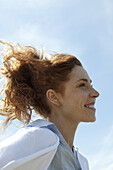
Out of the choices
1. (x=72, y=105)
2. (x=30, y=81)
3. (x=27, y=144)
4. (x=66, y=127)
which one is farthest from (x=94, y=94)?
(x=27, y=144)

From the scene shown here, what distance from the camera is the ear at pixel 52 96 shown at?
379cm

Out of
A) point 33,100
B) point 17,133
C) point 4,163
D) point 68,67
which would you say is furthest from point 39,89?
point 4,163

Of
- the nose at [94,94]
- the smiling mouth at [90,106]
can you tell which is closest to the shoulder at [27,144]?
the smiling mouth at [90,106]

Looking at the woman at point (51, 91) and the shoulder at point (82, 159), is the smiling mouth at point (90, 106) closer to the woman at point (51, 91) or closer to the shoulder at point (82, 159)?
the woman at point (51, 91)

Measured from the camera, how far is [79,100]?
363cm

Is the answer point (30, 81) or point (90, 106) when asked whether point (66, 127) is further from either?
point (30, 81)

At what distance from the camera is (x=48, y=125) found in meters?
3.25

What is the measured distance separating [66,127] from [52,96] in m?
0.45

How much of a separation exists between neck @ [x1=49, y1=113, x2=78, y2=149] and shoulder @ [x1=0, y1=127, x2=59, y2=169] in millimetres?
600

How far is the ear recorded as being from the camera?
3787mm

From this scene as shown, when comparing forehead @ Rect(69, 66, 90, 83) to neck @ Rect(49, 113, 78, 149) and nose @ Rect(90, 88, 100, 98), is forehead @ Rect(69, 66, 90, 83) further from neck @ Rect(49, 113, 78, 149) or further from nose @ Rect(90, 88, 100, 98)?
neck @ Rect(49, 113, 78, 149)

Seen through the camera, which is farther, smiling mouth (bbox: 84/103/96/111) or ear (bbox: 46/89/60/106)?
ear (bbox: 46/89/60/106)

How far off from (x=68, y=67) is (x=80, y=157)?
4.07 feet

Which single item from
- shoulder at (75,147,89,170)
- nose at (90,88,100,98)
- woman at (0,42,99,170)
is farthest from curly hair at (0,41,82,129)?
shoulder at (75,147,89,170)
